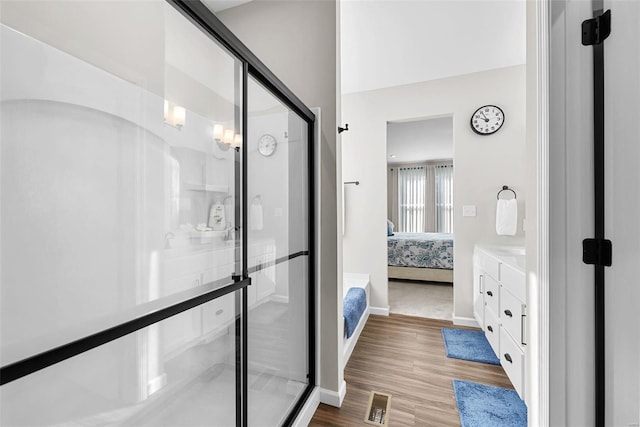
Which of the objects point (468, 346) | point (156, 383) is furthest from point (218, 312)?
point (468, 346)

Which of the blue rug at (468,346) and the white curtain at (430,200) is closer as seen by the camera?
the blue rug at (468,346)

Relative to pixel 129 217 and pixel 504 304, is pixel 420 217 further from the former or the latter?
pixel 129 217

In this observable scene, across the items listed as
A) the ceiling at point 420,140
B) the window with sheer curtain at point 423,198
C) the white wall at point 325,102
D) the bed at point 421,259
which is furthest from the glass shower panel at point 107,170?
the window with sheer curtain at point 423,198

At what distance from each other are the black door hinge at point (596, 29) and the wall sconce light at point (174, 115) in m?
1.44

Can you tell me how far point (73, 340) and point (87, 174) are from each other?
36 cm

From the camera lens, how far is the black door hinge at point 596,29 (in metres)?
0.98

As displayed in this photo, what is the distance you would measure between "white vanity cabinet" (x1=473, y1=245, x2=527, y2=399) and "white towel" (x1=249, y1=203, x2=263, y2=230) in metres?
1.48

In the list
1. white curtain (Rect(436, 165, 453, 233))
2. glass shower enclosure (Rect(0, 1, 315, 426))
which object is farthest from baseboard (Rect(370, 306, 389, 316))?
white curtain (Rect(436, 165, 453, 233))

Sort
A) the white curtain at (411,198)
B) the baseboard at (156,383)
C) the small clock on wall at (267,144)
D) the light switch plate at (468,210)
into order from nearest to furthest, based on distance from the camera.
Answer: the baseboard at (156,383), the small clock on wall at (267,144), the light switch plate at (468,210), the white curtain at (411,198)

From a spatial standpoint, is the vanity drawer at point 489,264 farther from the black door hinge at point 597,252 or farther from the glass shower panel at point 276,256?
the glass shower panel at point 276,256

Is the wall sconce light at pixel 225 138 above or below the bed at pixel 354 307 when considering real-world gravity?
above

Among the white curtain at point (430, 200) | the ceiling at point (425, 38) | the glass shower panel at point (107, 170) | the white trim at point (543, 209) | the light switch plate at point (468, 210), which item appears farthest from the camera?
the white curtain at point (430, 200)

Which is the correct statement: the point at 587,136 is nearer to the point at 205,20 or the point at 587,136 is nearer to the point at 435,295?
the point at 205,20

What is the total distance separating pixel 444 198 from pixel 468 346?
6351mm
